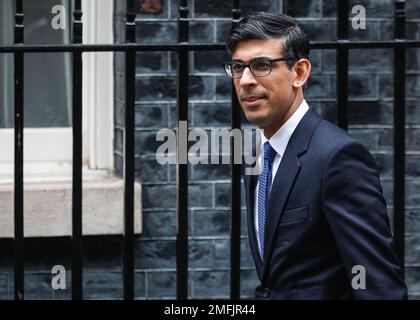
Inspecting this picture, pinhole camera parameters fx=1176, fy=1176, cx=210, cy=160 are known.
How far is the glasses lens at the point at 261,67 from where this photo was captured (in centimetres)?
348

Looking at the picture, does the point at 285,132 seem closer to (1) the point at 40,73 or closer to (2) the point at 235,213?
(2) the point at 235,213

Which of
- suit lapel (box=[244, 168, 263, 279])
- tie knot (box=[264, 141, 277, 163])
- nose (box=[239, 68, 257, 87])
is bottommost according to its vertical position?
suit lapel (box=[244, 168, 263, 279])

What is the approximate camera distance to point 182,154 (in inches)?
161

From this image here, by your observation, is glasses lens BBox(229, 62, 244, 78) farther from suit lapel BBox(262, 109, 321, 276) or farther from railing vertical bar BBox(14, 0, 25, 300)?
railing vertical bar BBox(14, 0, 25, 300)

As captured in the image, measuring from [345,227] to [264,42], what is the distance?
0.62 meters

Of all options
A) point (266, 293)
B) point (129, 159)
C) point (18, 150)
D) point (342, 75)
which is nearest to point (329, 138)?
point (266, 293)

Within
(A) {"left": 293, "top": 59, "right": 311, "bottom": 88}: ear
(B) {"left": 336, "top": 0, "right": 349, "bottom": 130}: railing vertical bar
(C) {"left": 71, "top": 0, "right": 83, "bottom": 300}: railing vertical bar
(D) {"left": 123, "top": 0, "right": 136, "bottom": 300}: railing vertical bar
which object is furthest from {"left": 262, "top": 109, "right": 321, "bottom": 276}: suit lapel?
(C) {"left": 71, "top": 0, "right": 83, "bottom": 300}: railing vertical bar

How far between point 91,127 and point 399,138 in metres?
2.14

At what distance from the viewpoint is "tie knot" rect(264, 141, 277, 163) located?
141 inches

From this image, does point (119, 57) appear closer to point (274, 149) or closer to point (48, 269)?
point (48, 269)

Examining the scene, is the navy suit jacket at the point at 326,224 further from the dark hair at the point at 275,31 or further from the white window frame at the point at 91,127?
the white window frame at the point at 91,127

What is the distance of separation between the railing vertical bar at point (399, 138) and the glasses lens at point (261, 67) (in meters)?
0.82

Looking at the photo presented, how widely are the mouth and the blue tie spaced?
0.51 feet
